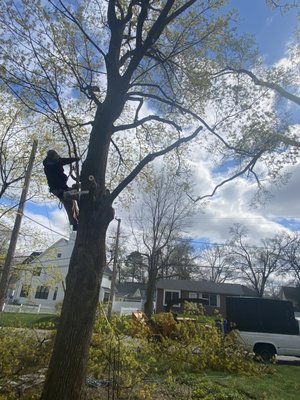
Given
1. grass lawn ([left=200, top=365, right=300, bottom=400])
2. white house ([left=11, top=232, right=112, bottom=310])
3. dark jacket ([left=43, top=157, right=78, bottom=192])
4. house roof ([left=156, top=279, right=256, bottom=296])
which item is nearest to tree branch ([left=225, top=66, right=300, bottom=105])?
dark jacket ([left=43, top=157, right=78, bottom=192])

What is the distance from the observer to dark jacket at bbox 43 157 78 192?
5750mm

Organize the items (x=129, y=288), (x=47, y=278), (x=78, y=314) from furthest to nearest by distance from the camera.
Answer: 1. (x=129, y=288)
2. (x=47, y=278)
3. (x=78, y=314)

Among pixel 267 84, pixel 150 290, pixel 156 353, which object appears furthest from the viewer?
pixel 150 290

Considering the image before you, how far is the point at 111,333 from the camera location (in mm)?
5766

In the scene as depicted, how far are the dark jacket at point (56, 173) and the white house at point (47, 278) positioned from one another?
8891 millimetres

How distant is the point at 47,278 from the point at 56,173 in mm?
10194

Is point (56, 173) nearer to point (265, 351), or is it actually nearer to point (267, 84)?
point (267, 84)

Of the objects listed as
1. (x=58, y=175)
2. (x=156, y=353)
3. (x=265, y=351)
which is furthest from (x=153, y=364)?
(x=265, y=351)

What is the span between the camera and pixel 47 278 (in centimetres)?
1457

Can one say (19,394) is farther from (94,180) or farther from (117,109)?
(117,109)

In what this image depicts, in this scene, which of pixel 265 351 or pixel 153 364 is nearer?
pixel 153 364

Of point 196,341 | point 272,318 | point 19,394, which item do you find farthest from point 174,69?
point 272,318

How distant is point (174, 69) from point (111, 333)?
6514 millimetres

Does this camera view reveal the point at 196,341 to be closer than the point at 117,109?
No
